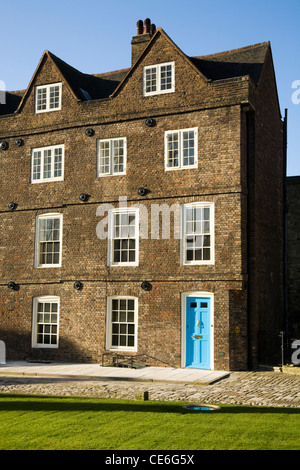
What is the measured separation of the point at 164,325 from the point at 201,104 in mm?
7938

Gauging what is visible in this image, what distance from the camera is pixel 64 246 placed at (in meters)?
21.4

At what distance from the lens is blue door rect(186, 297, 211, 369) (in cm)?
1838

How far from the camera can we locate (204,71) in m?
21.0

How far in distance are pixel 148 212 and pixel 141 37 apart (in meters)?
Answer: 8.26

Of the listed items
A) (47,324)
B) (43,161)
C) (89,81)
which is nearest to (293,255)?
(47,324)

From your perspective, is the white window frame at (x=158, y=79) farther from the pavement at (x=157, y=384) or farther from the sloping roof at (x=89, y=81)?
the pavement at (x=157, y=384)

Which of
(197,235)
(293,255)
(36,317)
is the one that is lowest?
(36,317)

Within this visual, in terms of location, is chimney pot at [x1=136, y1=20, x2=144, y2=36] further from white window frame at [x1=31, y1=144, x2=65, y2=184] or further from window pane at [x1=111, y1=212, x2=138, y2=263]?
window pane at [x1=111, y1=212, x2=138, y2=263]

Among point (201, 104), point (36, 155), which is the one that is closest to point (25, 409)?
point (201, 104)

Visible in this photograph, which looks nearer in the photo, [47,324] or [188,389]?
[188,389]

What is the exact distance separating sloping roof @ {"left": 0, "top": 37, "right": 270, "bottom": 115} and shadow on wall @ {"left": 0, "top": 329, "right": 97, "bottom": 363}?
32.5 ft

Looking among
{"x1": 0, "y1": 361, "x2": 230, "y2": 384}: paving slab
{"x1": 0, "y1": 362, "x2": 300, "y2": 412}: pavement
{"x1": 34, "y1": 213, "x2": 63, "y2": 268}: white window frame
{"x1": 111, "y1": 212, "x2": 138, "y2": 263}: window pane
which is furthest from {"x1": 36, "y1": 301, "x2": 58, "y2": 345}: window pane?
{"x1": 111, "y1": 212, "x2": 138, "y2": 263}: window pane

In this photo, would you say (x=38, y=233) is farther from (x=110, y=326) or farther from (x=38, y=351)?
(x=110, y=326)

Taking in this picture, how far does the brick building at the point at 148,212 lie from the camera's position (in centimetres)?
1861
